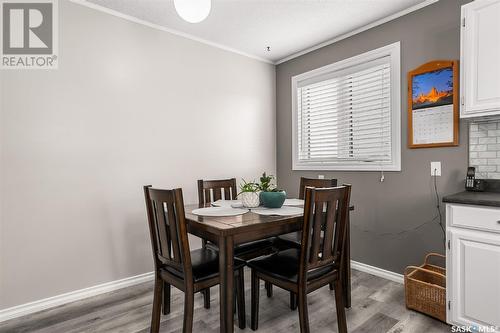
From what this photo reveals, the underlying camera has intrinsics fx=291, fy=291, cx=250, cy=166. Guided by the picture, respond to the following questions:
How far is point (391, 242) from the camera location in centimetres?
279

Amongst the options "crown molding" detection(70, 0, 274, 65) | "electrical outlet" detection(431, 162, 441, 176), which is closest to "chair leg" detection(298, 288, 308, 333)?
"electrical outlet" detection(431, 162, 441, 176)

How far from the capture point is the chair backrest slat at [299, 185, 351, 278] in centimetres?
162

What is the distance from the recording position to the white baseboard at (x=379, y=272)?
107 inches

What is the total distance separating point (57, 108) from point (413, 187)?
3.11m

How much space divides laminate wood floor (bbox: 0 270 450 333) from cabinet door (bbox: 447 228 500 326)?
0.70 feet

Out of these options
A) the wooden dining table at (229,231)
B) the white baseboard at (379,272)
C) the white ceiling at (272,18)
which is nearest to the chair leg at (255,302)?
the wooden dining table at (229,231)

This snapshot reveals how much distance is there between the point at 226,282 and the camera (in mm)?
1576

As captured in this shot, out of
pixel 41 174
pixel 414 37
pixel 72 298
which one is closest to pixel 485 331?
pixel 414 37

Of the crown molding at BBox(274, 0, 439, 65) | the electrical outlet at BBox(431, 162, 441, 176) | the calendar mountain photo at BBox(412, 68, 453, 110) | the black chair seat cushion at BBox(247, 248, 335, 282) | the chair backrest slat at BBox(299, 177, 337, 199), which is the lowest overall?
the black chair seat cushion at BBox(247, 248, 335, 282)

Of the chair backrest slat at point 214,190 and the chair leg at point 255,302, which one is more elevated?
the chair backrest slat at point 214,190

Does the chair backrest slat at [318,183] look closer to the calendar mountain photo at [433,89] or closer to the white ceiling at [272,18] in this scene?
the calendar mountain photo at [433,89]

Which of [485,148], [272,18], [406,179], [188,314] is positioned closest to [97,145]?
[188,314]

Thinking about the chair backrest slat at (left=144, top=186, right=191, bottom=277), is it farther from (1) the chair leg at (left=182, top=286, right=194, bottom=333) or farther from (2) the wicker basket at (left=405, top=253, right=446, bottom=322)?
(2) the wicker basket at (left=405, top=253, right=446, bottom=322)

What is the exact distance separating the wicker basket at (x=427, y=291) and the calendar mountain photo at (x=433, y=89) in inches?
49.5
